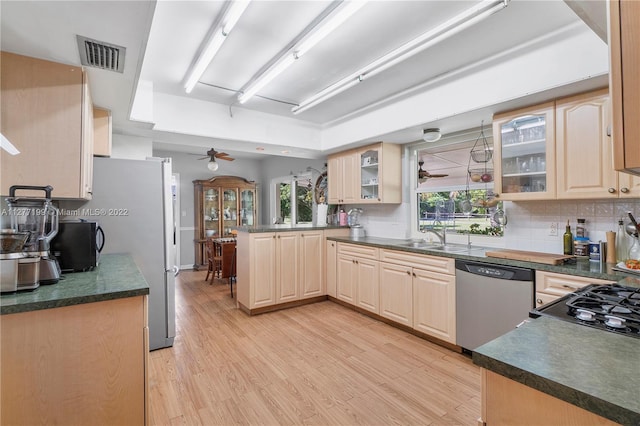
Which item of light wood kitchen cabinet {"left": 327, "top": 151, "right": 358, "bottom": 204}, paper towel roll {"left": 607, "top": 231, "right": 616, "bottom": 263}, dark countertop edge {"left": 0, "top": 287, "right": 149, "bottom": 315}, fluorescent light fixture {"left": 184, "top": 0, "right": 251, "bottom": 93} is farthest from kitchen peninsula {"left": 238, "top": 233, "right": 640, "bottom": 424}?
light wood kitchen cabinet {"left": 327, "top": 151, "right": 358, "bottom": 204}

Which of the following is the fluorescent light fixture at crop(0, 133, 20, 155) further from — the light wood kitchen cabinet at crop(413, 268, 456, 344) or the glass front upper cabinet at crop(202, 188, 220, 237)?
the glass front upper cabinet at crop(202, 188, 220, 237)

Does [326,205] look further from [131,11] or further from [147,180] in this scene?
[131,11]

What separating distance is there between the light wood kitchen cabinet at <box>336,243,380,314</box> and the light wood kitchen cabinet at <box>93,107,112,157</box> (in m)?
2.74

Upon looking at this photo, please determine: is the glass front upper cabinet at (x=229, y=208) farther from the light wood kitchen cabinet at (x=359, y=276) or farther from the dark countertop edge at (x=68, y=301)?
the dark countertop edge at (x=68, y=301)

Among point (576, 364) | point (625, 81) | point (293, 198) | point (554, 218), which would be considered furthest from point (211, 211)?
point (625, 81)

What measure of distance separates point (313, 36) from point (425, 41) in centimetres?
80

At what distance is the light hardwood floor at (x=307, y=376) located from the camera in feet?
6.51

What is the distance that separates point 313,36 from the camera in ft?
6.89

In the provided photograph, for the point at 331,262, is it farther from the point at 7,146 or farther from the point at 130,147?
A: the point at 7,146

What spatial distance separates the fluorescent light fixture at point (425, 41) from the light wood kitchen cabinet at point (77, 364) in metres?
2.37

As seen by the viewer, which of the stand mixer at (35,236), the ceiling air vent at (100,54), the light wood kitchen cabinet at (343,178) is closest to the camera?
the stand mixer at (35,236)

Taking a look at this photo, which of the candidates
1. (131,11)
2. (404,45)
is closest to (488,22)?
(404,45)

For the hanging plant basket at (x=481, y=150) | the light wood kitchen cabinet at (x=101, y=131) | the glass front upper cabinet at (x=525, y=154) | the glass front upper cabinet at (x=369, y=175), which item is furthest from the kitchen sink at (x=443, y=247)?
the light wood kitchen cabinet at (x=101, y=131)

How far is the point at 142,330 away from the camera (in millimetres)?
1584
